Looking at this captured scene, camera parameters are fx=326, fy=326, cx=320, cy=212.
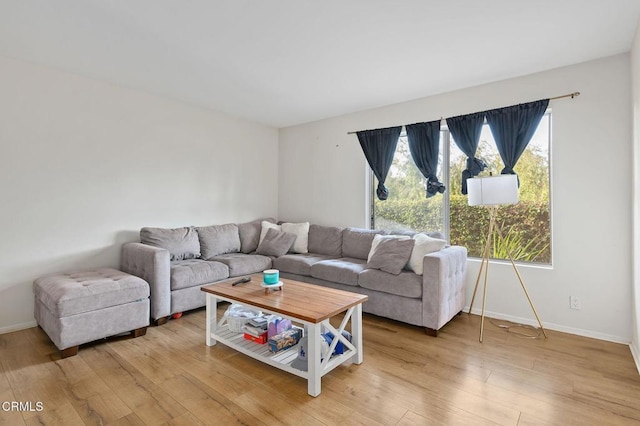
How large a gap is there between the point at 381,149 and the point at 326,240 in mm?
1395

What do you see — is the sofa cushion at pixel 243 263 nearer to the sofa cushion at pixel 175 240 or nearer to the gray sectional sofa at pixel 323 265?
the gray sectional sofa at pixel 323 265

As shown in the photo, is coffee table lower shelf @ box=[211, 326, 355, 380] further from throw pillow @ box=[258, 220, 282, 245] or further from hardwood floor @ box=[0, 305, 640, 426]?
throw pillow @ box=[258, 220, 282, 245]

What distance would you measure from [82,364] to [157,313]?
0.76 m

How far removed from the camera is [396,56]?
2824 mm

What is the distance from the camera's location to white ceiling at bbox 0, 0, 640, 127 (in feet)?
7.07

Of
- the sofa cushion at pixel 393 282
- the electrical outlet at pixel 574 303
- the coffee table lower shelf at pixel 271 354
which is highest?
the sofa cushion at pixel 393 282

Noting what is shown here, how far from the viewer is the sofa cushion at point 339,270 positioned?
3.43 meters

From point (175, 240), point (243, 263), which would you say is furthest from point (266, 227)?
point (175, 240)

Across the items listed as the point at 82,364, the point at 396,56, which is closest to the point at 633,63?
the point at 396,56

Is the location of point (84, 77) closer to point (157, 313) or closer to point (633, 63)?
point (157, 313)

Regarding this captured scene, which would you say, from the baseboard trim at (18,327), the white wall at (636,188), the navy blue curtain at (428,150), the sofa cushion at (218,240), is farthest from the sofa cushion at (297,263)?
the white wall at (636,188)

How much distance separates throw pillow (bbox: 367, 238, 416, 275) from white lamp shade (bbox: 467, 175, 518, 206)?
0.75 meters

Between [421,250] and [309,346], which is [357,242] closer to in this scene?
[421,250]

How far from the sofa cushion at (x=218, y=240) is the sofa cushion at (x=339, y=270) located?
122 cm
